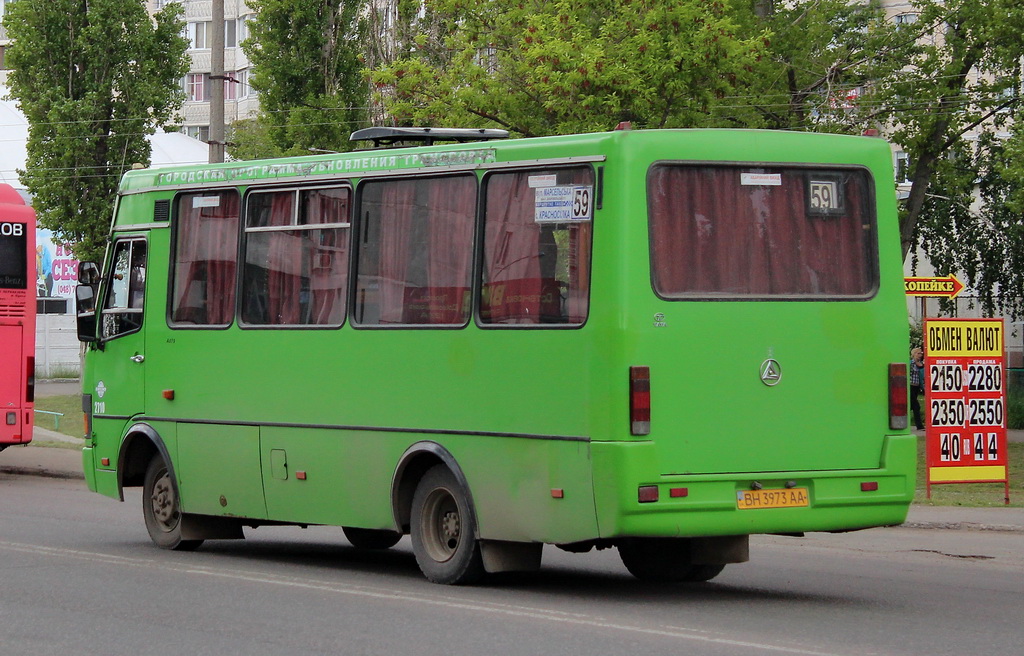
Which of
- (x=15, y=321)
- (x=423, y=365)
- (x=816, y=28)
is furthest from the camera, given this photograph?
(x=816, y=28)

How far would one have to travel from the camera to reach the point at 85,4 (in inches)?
1566

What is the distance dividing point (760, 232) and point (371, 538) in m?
4.96

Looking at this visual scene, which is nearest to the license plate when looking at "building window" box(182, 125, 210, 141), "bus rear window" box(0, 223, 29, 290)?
"bus rear window" box(0, 223, 29, 290)

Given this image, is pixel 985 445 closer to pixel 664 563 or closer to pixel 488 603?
pixel 664 563

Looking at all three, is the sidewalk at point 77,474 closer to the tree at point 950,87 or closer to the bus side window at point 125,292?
the tree at point 950,87

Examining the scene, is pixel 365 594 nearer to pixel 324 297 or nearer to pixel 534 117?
pixel 324 297

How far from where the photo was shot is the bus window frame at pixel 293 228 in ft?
39.5

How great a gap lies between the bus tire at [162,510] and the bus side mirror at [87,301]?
1.31m

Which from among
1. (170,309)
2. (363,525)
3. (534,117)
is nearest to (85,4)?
(534,117)

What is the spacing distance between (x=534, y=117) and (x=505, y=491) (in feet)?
52.9

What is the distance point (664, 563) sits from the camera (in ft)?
Result: 38.6

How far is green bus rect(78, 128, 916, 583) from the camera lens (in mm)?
10148

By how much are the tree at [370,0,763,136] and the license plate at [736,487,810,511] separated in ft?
46.7

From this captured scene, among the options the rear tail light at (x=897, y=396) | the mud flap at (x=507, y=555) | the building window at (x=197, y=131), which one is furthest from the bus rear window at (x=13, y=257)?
the building window at (x=197, y=131)
